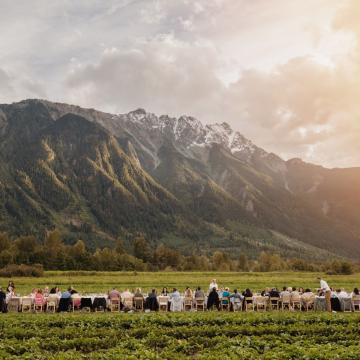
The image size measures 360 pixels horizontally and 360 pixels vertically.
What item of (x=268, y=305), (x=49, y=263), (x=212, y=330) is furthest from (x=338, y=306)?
(x=49, y=263)

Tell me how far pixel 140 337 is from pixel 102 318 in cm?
491

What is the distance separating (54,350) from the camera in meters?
22.9

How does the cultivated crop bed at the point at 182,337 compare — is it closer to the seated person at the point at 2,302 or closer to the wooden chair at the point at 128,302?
the seated person at the point at 2,302

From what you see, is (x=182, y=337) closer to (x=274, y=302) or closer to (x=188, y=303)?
(x=188, y=303)

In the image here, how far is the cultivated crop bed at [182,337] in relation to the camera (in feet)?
67.3

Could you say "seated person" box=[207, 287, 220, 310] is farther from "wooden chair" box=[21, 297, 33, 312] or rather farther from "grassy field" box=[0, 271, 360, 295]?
"grassy field" box=[0, 271, 360, 295]

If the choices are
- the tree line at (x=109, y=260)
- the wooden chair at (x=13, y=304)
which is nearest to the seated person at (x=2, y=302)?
the wooden chair at (x=13, y=304)

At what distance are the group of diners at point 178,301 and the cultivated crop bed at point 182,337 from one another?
6.39 m

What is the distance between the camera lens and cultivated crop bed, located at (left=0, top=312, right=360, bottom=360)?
20500 mm

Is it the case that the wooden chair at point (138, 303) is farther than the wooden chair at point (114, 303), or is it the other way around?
the wooden chair at point (138, 303)

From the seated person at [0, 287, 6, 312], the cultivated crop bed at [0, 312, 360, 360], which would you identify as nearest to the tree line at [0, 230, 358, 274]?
Result: the seated person at [0, 287, 6, 312]

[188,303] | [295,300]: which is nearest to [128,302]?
[188,303]

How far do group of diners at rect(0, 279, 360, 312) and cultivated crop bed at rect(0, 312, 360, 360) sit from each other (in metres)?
6.39

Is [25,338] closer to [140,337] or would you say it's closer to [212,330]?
[140,337]
